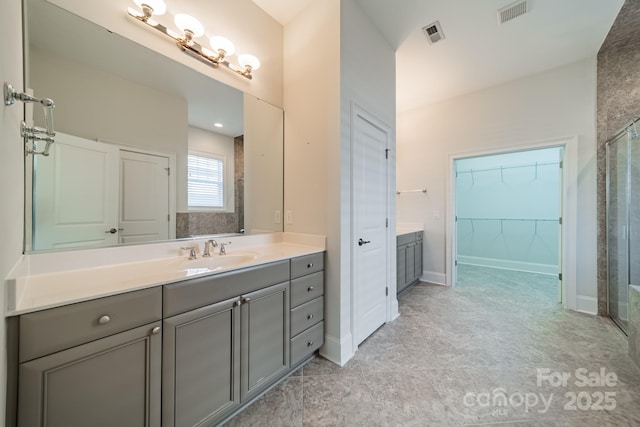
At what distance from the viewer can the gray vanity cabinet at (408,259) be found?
123 inches

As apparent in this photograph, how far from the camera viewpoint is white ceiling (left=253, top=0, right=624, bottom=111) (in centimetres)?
206

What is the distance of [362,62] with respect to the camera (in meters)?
2.08

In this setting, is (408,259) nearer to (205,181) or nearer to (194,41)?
(205,181)

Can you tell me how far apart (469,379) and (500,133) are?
316 centimetres

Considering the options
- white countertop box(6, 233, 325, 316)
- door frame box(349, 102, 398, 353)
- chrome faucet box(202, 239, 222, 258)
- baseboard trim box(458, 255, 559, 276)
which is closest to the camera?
white countertop box(6, 233, 325, 316)

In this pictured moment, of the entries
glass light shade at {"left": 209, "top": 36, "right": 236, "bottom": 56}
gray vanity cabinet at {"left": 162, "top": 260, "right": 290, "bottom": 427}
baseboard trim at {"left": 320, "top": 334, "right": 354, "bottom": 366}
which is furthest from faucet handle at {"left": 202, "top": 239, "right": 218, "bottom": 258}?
glass light shade at {"left": 209, "top": 36, "right": 236, "bottom": 56}

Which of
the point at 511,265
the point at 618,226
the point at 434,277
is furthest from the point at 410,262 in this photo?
the point at 511,265

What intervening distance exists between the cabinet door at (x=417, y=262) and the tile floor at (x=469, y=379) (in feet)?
3.11

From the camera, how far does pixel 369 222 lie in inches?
85.9

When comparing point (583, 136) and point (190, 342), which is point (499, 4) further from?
point (190, 342)

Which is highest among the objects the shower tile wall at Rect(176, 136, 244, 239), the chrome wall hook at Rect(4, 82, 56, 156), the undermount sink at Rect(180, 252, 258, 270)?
the chrome wall hook at Rect(4, 82, 56, 156)

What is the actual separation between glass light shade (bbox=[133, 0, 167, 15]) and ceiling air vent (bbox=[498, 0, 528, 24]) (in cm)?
274

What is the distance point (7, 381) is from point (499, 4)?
12.2 feet

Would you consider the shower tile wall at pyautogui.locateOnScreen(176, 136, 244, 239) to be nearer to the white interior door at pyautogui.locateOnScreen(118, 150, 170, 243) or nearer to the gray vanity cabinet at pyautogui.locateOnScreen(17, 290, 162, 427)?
the white interior door at pyautogui.locateOnScreen(118, 150, 170, 243)
